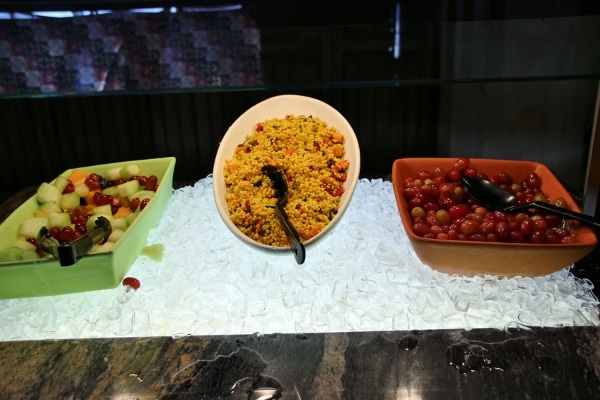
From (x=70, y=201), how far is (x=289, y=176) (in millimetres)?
484

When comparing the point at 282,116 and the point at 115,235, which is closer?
the point at 115,235

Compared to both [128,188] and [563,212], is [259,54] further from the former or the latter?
[563,212]

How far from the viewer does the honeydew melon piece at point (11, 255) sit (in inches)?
37.5

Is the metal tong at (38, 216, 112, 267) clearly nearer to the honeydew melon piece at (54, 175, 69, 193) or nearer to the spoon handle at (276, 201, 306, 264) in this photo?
the honeydew melon piece at (54, 175, 69, 193)

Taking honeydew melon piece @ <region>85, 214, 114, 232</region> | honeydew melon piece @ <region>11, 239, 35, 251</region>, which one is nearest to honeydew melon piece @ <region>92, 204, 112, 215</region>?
honeydew melon piece @ <region>85, 214, 114, 232</region>

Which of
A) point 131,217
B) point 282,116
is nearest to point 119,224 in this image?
point 131,217

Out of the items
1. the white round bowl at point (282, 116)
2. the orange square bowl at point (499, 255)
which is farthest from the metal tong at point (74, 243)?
the orange square bowl at point (499, 255)

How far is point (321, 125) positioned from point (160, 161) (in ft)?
1.29

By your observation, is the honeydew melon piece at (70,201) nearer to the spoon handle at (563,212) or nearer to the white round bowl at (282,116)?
the white round bowl at (282,116)

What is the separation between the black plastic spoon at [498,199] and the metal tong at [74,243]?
72 cm

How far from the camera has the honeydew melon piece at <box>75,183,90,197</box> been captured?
1201mm

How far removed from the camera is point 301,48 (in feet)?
3.24

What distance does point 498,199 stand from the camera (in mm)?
1076

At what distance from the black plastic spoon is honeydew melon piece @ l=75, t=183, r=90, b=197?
817 mm
